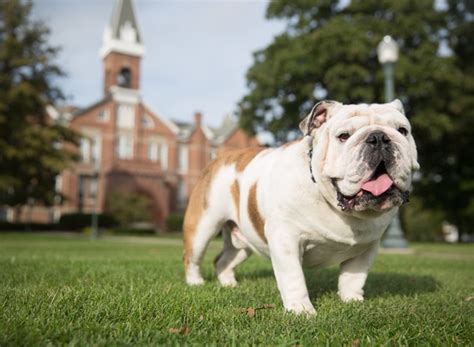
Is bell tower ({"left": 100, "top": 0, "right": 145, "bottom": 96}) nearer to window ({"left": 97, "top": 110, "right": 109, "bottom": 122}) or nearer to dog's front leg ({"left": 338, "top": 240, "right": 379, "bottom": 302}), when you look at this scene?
window ({"left": 97, "top": 110, "right": 109, "bottom": 122})

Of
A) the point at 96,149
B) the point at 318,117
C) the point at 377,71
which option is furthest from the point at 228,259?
the point at 96,149

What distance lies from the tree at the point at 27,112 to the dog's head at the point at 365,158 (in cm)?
2207

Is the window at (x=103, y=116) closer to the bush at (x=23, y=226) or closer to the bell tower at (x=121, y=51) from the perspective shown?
the bell tower at (x=121, y=51)

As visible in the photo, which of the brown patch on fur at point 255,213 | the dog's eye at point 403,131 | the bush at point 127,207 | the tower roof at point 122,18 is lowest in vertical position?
the bush at point 127,207

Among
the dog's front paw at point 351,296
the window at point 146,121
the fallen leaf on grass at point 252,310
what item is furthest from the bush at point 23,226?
the fallen leaf on grass at point 252,310

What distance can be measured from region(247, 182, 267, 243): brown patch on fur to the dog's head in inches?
25.1

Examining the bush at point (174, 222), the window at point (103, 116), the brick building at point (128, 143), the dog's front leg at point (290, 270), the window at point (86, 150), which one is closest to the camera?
the dog's front leg at point (290, 270)

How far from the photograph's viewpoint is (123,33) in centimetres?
5078

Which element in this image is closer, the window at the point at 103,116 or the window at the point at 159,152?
the window at the point at 103,116

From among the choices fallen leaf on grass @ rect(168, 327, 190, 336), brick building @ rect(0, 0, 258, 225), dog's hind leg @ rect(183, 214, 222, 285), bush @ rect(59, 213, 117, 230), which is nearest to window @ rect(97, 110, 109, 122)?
brick building @ rect(0, 0, 258, 225)

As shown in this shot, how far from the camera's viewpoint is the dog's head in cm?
273

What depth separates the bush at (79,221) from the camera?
38062 millimetres

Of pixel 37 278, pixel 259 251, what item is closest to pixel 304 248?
pixel 259 251

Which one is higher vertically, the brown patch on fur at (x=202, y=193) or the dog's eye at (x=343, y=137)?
the dog's eye at (x=343, y=137)
